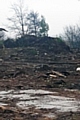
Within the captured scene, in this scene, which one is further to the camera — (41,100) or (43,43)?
(43,43)

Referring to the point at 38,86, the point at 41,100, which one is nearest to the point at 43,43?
the point at 38,86

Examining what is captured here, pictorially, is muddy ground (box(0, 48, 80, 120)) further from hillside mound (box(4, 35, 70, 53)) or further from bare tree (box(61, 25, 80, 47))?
bare tree (box(61, 25, 80, 47))

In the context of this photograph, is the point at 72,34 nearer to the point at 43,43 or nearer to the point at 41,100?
the point at 43,43

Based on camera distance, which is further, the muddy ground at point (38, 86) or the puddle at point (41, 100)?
the puddle at point (41, 100)

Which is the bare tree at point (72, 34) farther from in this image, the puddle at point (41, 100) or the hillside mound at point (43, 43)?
the puddle at point (41, 100)

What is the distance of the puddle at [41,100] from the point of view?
12625 millimetres

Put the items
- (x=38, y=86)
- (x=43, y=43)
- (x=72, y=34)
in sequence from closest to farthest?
(x=38, y=86)
(x=43, y=43)
(x=72, y=34)

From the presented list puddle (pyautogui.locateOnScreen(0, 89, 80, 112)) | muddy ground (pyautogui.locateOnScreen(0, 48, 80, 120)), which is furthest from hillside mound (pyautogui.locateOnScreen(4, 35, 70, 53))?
puddle (pyautogui.locateOnScreen(0, 89, 80, 112))

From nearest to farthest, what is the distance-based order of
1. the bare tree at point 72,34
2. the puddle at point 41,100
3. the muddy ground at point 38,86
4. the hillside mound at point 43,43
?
the muddy ground at point 38,86 < the puddle at point 41,100 < the hillside mound at point 43,43 < the bare tree at point 72,34

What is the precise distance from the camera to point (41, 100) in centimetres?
1446

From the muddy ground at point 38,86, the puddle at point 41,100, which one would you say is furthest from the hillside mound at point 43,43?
the puddle at point 41,100

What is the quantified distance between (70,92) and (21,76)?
796 cm

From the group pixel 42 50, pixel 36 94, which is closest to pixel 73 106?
pixel 36 94

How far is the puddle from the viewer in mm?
12625
